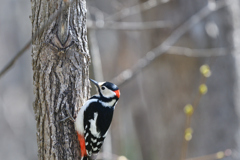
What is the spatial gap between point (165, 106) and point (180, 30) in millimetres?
1237

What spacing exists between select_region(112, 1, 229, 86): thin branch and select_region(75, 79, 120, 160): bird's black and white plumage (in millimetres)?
1306

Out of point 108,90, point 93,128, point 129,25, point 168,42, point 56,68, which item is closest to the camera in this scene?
point 56,68

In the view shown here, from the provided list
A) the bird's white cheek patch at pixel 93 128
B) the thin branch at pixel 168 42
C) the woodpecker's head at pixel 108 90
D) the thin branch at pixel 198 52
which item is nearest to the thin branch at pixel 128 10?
the thin branch at pixel 168 42

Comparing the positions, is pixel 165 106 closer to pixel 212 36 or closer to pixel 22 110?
pixel 212 36

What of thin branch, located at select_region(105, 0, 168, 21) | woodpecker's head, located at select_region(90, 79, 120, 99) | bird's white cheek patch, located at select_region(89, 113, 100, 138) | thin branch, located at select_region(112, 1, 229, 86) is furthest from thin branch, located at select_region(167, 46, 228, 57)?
bird's white cheek patch, located at select_region(89, 113, 100, 138)

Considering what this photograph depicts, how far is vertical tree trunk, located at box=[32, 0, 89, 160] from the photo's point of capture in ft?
9.40

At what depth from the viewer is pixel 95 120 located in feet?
11.2

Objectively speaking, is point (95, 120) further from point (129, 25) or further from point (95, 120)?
point (129, 25)

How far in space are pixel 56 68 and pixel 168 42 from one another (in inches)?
99.7

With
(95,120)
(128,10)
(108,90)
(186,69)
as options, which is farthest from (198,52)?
(95,120)

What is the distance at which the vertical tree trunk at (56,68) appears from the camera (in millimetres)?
2865

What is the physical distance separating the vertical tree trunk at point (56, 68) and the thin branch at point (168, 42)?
1.94m

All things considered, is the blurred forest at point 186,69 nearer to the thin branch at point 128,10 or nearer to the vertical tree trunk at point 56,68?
the thin branch at point 128,10

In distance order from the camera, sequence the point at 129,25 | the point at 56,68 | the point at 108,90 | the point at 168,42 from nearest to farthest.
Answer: the point at 56,68
the point at 108,90
the point at 168,42
the point at 129,25
